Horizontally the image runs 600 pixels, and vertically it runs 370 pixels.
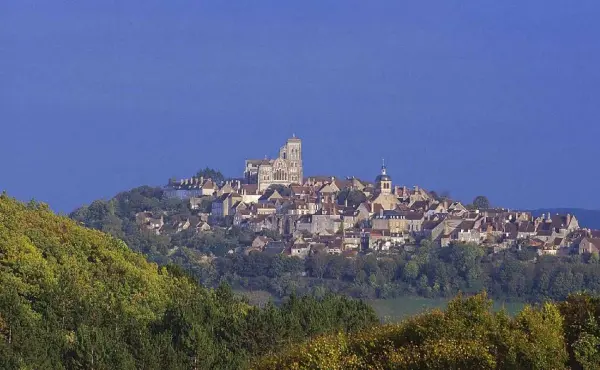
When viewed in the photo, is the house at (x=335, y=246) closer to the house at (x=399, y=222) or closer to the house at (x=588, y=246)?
A: the house at (x=399, y=222)

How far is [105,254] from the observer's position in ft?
85.4

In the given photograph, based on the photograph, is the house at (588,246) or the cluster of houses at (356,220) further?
the cluster of houses at (356,220)

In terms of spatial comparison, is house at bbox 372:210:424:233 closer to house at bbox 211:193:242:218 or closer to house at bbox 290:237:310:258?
house at bbox 290:237:310:258

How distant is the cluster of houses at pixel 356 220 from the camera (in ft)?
246

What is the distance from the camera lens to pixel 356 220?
80.6 meters

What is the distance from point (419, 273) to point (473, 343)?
54.2 metres

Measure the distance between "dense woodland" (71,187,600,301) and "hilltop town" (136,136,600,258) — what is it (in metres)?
1.98

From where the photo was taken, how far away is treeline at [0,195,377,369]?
18234 millimetres

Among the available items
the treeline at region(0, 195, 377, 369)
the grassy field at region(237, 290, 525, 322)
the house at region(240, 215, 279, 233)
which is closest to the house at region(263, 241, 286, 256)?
the house at region(240, 215, 279, 233)

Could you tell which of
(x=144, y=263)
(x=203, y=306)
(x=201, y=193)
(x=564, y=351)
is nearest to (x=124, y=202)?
(x=201, y=193)

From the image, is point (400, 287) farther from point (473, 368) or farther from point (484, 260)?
point (473, 368)

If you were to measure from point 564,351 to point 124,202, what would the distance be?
2938 inches

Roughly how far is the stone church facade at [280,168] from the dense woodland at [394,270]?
44.1ft

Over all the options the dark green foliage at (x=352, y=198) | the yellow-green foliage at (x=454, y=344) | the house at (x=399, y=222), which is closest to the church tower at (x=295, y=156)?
the dark green foliage at (x=352, y=198)
